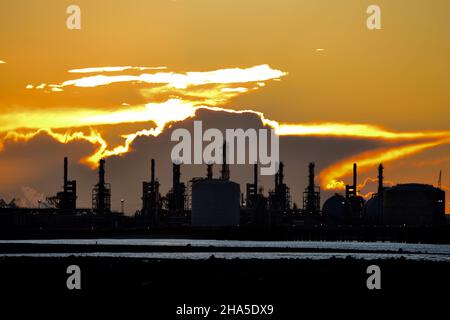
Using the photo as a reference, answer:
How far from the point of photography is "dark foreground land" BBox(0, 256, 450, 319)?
48.2 m

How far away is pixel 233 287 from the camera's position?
2286 inches

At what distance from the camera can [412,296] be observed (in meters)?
54.6

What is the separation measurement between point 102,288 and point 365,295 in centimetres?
1409

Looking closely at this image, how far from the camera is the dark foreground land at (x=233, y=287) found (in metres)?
48.2
